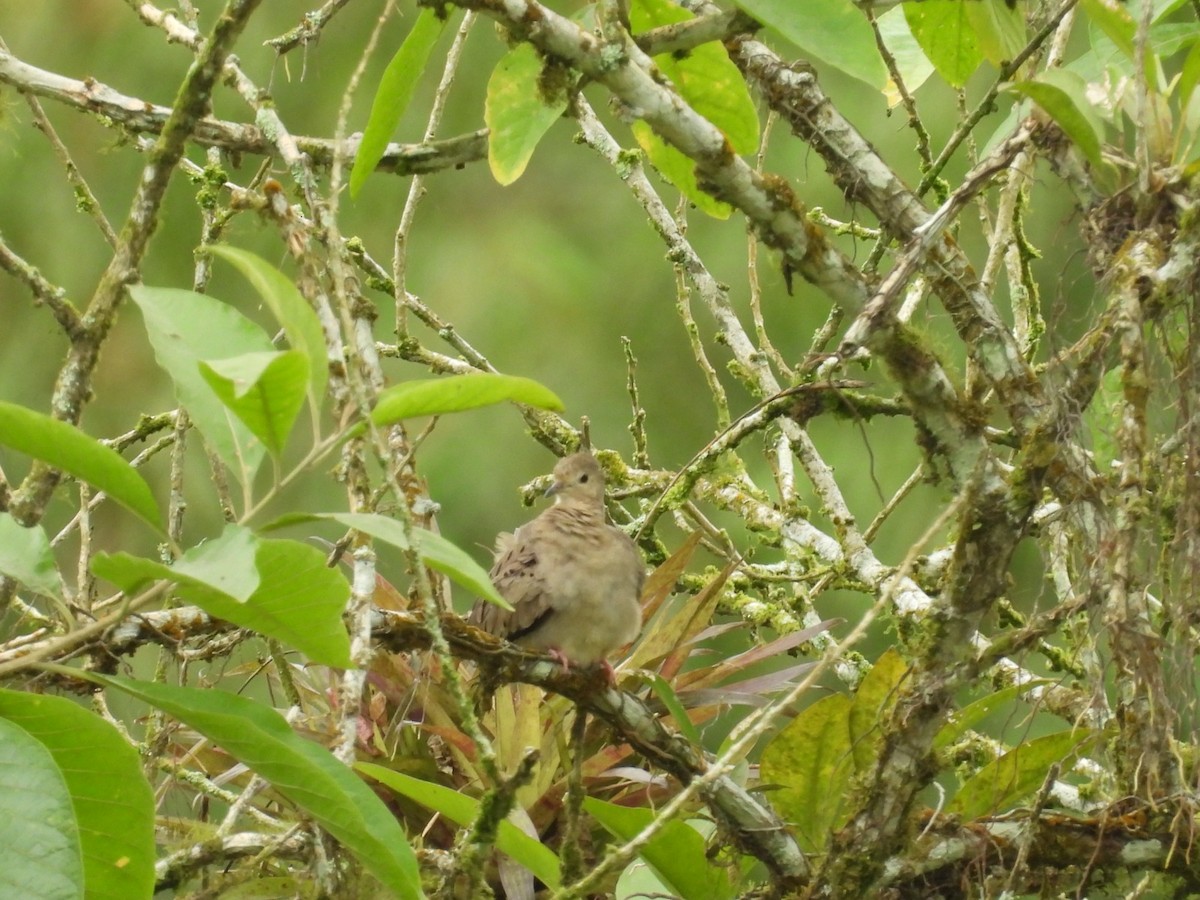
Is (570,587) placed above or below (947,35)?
below

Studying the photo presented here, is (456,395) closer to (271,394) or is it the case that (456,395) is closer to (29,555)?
(271,394)

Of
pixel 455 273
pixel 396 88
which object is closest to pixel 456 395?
pixel 396 88

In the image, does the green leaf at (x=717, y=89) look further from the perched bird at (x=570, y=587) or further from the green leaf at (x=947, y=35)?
the perched bird at (x=570, y=587)

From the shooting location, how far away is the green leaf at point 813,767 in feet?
6.64

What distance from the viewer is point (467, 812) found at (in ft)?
6.02

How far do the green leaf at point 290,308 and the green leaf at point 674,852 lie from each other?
0.76 metres

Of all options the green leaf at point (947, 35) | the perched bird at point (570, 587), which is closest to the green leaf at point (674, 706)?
the perched bird at point (570, 587)

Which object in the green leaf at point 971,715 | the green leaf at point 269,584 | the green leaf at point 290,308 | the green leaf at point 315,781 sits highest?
the green leaf at point 290,308

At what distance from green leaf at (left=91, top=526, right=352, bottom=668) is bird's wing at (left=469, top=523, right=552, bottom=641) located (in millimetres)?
1402

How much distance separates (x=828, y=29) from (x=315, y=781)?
3.13 feet

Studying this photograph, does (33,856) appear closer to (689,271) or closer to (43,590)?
(43,590)

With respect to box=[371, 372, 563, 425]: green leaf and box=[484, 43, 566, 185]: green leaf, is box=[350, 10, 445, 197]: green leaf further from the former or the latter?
box=[371, 372, 563, 425]: green leaf

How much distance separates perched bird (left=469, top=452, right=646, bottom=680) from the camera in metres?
2.71

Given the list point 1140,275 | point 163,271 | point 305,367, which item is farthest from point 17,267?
point 163,271
